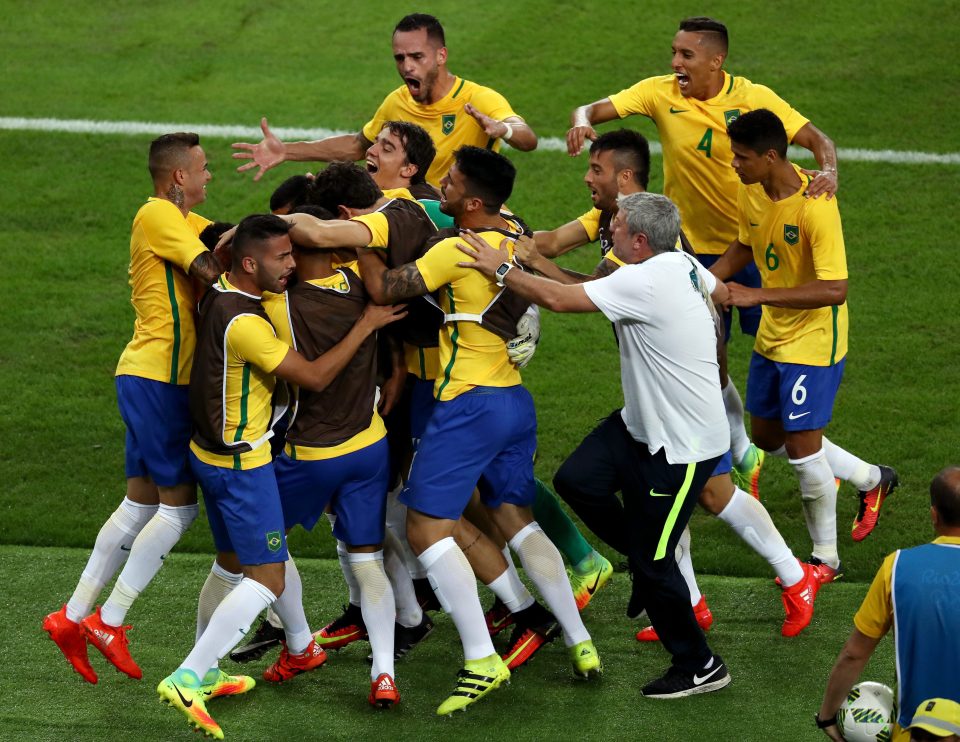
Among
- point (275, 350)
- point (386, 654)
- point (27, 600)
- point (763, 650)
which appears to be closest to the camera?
point (275, 350)

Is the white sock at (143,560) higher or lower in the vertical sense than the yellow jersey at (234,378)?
lower

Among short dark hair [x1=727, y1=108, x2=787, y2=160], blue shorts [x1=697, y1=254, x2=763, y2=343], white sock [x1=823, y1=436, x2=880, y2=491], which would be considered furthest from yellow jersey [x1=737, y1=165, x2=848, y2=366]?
white sock [x1=823, y1=436, x2=880, y2=491]

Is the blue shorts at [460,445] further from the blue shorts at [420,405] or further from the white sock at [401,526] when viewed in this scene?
the white sock at [401,526]

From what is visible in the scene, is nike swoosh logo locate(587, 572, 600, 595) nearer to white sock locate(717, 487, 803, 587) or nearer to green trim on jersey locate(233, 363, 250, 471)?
white sock locate(717, 487, 803, 587)

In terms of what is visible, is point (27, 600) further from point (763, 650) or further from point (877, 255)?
point (877, 255)

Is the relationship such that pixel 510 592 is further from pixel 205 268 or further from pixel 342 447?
pixel 205 268

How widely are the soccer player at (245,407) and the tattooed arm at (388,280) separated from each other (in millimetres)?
114

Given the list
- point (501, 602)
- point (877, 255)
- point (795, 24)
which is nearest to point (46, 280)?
point (501, 602)

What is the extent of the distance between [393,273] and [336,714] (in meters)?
1.78

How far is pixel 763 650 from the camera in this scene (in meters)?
6.19

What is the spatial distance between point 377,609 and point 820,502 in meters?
2.35

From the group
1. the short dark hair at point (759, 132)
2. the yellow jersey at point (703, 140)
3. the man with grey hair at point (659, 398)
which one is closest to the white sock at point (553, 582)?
the man with grey hair at point (659, 398)

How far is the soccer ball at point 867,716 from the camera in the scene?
443 cm

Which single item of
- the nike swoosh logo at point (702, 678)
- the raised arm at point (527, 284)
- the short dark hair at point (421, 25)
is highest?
the short dark hair at point (421, 25)
